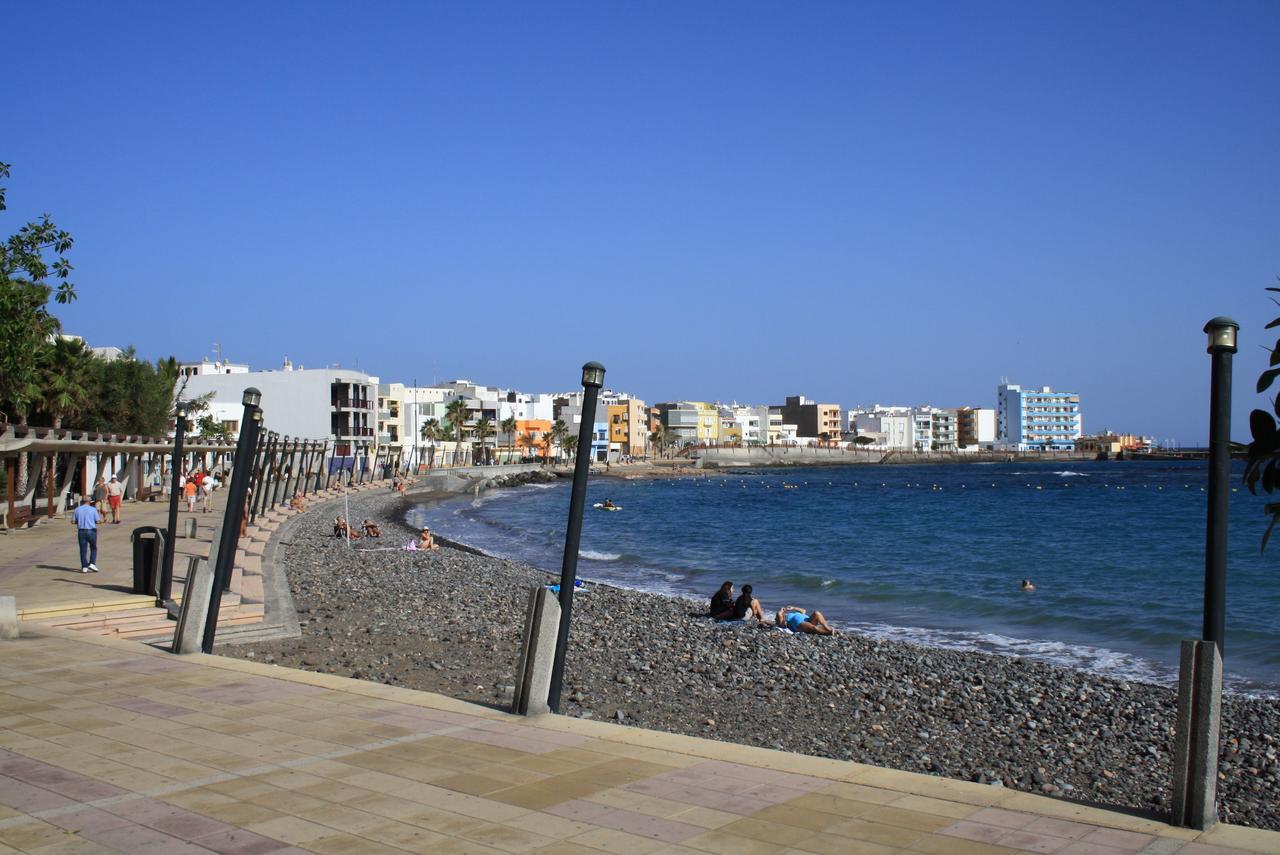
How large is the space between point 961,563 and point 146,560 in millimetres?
26940

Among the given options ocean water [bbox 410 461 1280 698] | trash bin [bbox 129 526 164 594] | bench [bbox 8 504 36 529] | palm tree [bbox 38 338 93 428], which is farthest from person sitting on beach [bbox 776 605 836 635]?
palm tree [bbox 38 338 93 428]

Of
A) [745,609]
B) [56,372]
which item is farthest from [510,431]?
[745,609]

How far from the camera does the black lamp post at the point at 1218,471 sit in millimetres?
5266

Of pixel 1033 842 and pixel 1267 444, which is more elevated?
pixel 1267 444

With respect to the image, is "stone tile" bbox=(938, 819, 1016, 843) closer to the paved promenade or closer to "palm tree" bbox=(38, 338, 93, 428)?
the paved promenade

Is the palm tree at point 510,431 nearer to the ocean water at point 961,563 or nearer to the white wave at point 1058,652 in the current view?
the ocean water at point 961,563

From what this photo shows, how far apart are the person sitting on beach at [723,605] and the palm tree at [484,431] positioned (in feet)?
350

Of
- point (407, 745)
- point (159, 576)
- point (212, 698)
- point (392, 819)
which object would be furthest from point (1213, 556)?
point (159, 576)

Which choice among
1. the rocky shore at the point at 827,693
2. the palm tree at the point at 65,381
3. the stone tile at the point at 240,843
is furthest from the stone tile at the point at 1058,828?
the palm tree at the point at 65,381

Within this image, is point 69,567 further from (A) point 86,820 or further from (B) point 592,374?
(A) point 86,820

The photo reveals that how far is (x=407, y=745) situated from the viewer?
266 inches

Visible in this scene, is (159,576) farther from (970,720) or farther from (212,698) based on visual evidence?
(970,720)

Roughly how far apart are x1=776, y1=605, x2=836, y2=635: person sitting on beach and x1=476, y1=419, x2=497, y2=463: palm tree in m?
108

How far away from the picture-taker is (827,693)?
13.4 m
